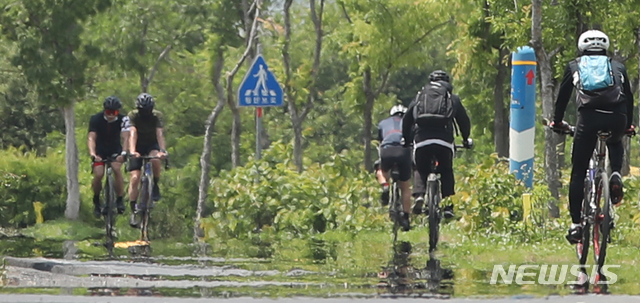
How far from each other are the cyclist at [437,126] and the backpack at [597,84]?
3.27 m

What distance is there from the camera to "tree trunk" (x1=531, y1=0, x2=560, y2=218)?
1452 cm

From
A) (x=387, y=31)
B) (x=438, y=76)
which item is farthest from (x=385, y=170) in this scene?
(x=387, y=31)

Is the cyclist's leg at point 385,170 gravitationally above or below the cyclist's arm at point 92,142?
below

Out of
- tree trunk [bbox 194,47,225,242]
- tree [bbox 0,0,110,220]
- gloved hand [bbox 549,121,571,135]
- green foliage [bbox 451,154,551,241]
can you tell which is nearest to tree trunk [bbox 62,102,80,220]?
tree [bbox 0,0,110,220]

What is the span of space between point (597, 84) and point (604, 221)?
996mm

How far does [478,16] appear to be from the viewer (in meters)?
29.4

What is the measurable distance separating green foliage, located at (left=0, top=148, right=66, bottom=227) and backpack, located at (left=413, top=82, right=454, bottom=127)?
31.2 meters

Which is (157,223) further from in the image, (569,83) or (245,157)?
(569,83)

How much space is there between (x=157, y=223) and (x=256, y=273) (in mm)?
46205

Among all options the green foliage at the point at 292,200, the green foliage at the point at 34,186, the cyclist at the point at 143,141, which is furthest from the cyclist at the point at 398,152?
the green foliage at the point at 34,186

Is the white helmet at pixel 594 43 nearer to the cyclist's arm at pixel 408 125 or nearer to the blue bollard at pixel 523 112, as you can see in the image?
the cyclist's arm at pixel 408 125

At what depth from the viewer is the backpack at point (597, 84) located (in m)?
9.74

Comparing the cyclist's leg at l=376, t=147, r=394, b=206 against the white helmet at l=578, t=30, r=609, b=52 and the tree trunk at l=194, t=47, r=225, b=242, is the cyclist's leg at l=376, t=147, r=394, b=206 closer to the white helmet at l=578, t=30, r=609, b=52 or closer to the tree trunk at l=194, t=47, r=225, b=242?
the white helmet at l=578, t=30, r=609, b=52

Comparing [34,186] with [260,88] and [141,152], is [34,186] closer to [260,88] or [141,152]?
[260,88]
